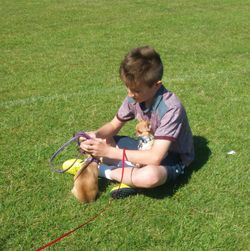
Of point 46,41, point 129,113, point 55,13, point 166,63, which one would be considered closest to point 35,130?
point 129,113

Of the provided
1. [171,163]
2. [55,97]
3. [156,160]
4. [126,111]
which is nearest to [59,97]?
[55,97]

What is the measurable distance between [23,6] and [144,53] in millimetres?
11029

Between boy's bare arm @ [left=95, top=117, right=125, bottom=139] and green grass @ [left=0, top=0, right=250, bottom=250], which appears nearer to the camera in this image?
green grass @ [left=0, top=0, right=250, bottom=250]

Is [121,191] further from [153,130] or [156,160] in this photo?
[153,130]

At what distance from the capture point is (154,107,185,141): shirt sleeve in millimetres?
3537

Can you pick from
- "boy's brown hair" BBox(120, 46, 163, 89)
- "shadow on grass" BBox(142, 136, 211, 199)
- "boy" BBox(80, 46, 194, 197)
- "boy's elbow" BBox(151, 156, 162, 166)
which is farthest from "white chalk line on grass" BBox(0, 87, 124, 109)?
"boy's elbow" BBox(151, 156, 162, 166)

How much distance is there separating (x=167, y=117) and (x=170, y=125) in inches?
2.7

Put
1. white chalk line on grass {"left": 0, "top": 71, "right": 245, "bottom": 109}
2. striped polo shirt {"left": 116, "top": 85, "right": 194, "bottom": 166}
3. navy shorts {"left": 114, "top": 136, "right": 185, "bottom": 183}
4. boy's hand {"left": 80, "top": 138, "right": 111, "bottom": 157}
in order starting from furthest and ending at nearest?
white chalk line on grass {"left": 0, "top": 71, "right": 245, "bottom": 109}, navy shorts {"left": 114, "top": 136, "right": 185, "bottom": 183}, striped polo shirt {"left": 116, "top": 85, "right": 194, "bottom": 166}, boy's hand {"left": 80, "top": 138, "right": 111, "bottom": 157}

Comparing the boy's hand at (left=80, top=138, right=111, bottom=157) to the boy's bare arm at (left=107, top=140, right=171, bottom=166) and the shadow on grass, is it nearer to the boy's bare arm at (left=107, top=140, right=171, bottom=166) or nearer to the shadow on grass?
the boy's bare arm at (left=107, top=140, right=171, bottom=166)

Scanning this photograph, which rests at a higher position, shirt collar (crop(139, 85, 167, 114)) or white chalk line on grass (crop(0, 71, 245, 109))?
shirt collar (crop(139, 85, 167, 114))

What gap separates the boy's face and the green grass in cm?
79

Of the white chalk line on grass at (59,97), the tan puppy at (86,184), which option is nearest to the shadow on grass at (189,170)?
the tan puppy at (86,184)

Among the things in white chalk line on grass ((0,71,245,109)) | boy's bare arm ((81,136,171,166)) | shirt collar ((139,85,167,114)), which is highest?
shirt collar ((139,85,167,114))

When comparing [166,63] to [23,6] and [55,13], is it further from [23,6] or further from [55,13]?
[23,6]
